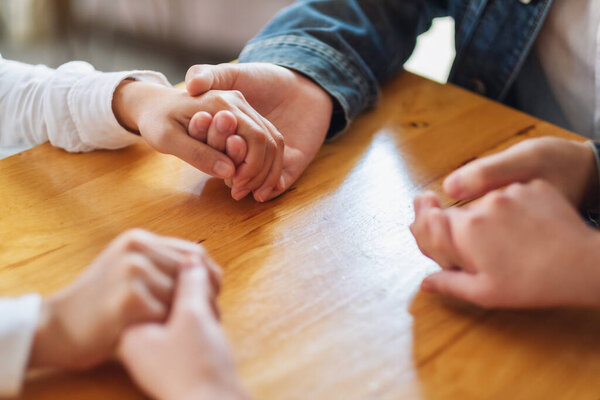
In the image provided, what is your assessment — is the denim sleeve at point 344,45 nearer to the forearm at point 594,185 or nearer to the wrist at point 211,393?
the forearm at point 594,185

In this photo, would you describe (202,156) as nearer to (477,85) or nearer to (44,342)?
(44,342)

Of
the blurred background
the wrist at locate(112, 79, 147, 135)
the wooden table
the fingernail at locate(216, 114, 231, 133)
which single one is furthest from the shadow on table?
the blurred background

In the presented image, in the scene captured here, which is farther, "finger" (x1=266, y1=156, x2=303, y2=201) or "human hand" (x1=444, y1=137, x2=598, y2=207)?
"finger" (x1=266, y1=156, x2=303, y2=201)

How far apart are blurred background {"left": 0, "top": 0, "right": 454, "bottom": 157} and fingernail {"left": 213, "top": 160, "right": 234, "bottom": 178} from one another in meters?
1.00

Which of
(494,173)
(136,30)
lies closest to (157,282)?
(494,173)

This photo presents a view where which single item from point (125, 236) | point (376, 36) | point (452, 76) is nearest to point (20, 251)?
point (125, 236)

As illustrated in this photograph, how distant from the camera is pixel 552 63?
771mm

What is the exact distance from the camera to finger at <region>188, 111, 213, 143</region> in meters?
0.53

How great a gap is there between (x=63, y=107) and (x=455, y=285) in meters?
0.45

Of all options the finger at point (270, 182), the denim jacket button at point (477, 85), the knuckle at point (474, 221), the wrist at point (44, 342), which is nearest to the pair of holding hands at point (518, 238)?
the knuckle at point (474, 221)

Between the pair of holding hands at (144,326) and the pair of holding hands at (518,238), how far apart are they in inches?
7.3

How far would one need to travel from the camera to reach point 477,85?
82 centimetres

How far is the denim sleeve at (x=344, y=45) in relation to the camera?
673 millimetres

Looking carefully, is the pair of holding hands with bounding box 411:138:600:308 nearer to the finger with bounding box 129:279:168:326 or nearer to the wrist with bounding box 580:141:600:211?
the wrist with bounding box 580:141:600:211
